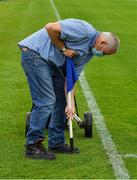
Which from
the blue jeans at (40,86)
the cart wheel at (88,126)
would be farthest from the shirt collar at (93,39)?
the cart wheel at (88,126)

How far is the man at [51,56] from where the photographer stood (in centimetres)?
734

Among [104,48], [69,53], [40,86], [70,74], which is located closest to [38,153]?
[40,86]

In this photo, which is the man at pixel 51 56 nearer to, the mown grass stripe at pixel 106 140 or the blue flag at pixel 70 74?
the blue flag at pixel 70 74

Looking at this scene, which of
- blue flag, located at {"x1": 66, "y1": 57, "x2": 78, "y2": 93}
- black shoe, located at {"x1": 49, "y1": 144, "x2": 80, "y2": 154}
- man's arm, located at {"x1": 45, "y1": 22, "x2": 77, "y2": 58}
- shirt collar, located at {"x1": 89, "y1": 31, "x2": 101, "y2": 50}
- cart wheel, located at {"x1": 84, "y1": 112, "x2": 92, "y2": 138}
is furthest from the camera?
cart wheel, located at {"x1": 84, "y1": 112, "x2": 92, "y2": 138}

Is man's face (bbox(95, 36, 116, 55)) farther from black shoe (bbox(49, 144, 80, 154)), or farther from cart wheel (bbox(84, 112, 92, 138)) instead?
cart wheel (bbox(84, 112, 92, 138))

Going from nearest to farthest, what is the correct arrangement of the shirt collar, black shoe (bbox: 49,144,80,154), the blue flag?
the shirt collar < the blue flag < black shoe (bbox: 49,144,80,154)

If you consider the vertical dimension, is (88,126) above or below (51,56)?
below

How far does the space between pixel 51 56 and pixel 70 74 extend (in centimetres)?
34

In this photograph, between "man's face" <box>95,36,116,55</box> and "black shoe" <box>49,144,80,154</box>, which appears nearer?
"man's face" <box>95,36,116,55</box>

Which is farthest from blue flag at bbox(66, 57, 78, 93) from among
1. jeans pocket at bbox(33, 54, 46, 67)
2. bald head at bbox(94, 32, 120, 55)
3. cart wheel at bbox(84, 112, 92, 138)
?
cart wheel at bbox(84, 112, 92, 138)

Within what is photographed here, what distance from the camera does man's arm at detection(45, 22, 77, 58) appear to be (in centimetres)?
728

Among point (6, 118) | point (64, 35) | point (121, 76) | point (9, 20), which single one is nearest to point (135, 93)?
point (121, 76)

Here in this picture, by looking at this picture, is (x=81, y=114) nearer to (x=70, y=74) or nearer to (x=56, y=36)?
(x=70, y=74)

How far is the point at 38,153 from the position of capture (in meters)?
7.73
